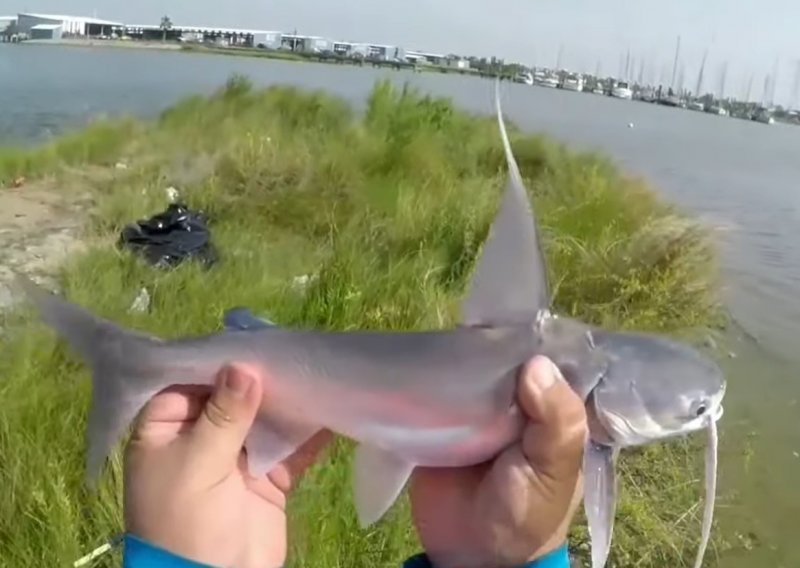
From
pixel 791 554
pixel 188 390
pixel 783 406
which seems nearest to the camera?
pixel 188 390

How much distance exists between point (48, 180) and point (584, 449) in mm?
11885

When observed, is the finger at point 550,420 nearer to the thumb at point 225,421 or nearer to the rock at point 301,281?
the thumb at point 225,421

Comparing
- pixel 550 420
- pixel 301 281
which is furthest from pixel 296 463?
pixel 301 281

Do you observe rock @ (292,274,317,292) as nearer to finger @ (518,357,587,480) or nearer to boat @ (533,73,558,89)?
boat @ (533,73,558,89)

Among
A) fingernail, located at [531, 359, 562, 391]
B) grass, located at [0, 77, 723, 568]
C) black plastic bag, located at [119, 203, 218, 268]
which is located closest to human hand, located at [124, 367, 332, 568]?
fingernail, located at [531, 359, 562, 391]

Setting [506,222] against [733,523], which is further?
[733,523]

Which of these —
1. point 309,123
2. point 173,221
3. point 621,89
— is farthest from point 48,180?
point 621,89

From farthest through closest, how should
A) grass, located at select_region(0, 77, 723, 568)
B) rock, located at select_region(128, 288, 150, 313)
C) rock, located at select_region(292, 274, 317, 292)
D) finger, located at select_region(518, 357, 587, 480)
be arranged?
1. rock, located at select_region(292, 274, 317, 292)
2. rock, located at select_region(128, 288, 150, 313)
3. grass, located at select_region(0, 77, 723, 568)
4. finger, located at select_region(518, 357, 587, 480)

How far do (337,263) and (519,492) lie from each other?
406 cm

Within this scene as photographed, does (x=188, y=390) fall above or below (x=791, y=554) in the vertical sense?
above

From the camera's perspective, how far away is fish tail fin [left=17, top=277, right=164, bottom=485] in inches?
65.9

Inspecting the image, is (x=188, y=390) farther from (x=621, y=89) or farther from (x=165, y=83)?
(x=621, y=89)

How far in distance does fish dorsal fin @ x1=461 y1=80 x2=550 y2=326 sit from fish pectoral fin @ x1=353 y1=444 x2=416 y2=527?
0.27 m

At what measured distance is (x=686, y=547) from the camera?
464 cm
